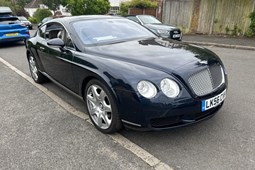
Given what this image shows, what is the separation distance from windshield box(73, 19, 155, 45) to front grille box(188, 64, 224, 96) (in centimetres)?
144

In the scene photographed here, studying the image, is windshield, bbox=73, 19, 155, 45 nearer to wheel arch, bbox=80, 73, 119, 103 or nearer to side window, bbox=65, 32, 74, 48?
side window, bbox=65, 32, 74, 48

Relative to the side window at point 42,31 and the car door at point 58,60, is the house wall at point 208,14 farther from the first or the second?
the car door at point 58,60

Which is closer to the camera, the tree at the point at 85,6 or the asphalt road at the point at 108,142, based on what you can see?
the asphalt road at the point at 108,142

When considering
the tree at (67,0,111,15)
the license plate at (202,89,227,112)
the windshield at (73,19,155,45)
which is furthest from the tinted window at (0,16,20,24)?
the license plate at (202,89,227,112)

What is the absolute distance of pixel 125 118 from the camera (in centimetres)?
269

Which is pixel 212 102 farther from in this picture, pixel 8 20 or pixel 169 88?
pixel 8 20

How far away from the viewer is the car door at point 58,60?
3.56m

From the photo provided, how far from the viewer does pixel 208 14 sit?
43.0 ft

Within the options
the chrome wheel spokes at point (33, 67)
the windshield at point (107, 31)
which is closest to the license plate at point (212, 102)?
the windshield at point (107, 31)

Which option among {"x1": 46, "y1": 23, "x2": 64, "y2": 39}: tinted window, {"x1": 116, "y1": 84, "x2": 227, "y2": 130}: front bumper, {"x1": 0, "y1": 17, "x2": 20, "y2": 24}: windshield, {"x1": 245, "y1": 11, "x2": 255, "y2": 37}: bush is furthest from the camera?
{"x1": 245, "y1": 11, "x2": 255, "y2": 37}: bush

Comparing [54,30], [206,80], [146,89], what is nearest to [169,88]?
[146,89]

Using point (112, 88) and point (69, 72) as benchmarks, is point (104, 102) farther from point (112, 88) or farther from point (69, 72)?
point (69, 72)

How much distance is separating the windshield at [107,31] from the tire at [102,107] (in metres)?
0.77

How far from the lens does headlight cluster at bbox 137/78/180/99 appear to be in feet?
8.17
